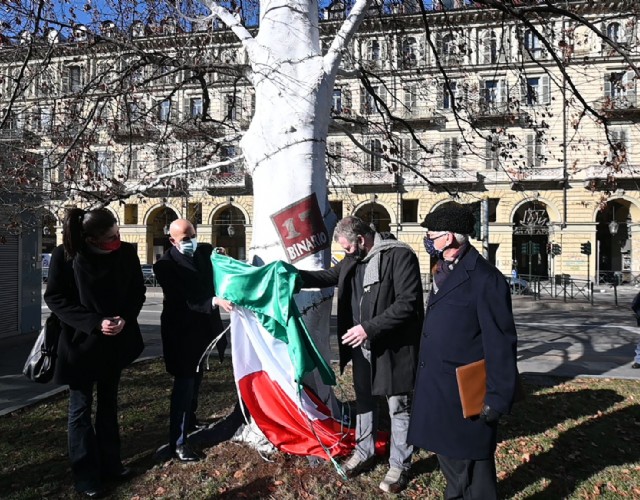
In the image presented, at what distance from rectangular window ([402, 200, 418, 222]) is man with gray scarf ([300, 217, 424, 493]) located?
37.2 m

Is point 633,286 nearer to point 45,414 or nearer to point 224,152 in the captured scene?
point 224,152

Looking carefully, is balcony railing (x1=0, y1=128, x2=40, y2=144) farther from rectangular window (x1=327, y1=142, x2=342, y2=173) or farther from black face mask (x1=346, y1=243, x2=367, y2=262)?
black face mask (x1=346, y1=243, x2=367, y2=262)

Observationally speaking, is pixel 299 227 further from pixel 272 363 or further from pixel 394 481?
pixel 394 481

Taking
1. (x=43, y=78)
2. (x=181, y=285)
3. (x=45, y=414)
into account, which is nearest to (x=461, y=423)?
(x=181, y=285)

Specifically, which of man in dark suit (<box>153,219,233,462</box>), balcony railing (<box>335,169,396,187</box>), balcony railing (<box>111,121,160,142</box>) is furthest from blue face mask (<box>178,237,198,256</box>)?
balcony railing (<box>335,169,396,187</box>)

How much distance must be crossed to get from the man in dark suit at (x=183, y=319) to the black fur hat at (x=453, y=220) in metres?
1.79

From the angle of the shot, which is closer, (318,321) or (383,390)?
(383,390)

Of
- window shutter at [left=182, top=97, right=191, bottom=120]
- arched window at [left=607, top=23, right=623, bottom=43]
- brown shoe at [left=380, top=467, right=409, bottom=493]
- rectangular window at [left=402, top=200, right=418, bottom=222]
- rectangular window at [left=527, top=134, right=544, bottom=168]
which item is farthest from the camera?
rectangular window at [left=402, top=200, right=418, bottom=222]

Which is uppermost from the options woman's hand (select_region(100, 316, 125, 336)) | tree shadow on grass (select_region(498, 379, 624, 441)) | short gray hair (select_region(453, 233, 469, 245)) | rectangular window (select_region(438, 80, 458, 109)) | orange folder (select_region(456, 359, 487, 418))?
rectangular window (select_region(438, 80, 458, 109))

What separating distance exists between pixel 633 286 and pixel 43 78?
121 feet

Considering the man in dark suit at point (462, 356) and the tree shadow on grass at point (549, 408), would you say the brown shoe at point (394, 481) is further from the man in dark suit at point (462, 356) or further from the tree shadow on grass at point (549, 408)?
the tree shadow on grass at point (549, 408)

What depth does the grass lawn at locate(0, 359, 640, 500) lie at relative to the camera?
348cm

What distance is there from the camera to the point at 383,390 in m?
3.49

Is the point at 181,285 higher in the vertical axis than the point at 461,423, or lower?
higher
